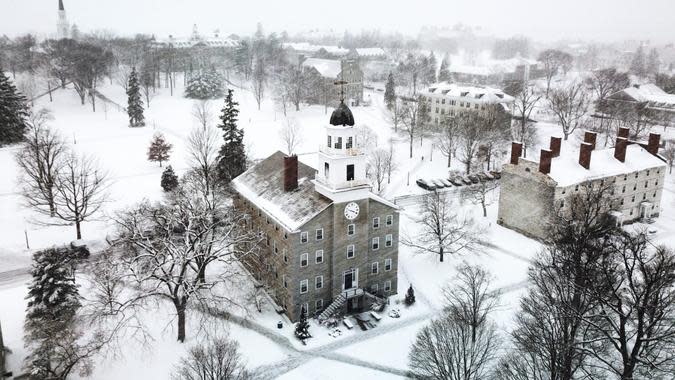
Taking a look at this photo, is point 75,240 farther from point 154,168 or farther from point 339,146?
point 339,146

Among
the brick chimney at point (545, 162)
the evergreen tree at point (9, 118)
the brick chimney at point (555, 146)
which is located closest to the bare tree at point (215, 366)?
the brick chimney at point (545, 162)

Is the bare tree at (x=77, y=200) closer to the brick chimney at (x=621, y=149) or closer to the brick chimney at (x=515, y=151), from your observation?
the brick chimney at (x=515, y=151)

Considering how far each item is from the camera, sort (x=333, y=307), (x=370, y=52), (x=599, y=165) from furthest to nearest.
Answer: (x=370, y=52) < (x=599, y=165) < (x=333, y=307)

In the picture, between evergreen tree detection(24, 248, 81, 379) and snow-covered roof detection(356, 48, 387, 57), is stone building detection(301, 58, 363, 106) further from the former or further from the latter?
evergreen tree detection(24, 248, 81, 379)

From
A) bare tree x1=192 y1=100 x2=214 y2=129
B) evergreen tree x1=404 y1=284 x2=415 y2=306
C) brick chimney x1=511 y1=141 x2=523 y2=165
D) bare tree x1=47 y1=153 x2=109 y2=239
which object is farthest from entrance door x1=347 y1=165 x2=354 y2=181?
bare tree x1=192 y1=100 x2=214 y2=129

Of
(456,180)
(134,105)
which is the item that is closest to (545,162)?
(456,180)

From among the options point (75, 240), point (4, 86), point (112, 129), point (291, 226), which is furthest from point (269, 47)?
point (291, 226)

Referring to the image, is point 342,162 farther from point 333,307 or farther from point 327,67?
point 327,67
